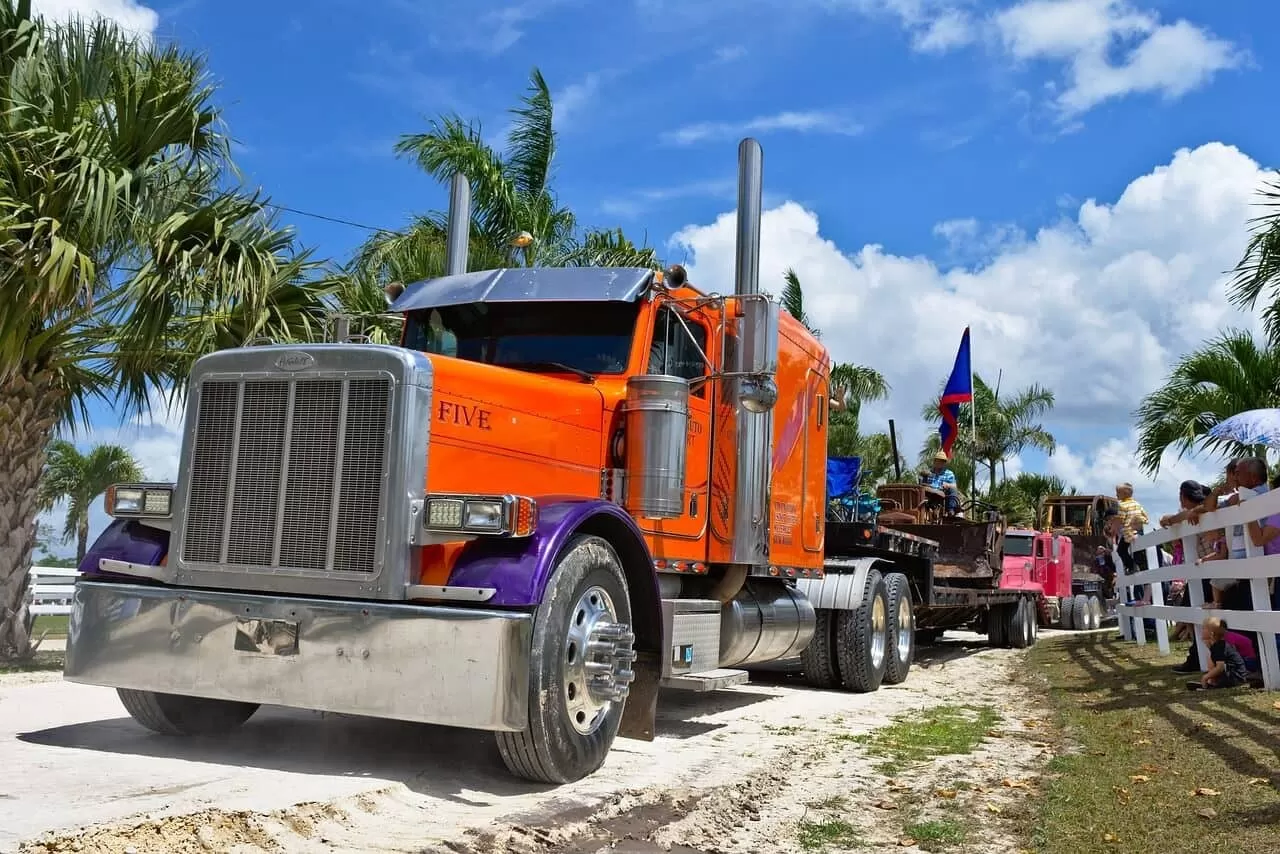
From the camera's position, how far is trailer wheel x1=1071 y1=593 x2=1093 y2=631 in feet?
75.6

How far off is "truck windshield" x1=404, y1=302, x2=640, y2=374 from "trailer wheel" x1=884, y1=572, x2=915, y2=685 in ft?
17.6

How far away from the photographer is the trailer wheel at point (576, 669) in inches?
208

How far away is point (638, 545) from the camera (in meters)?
6.27

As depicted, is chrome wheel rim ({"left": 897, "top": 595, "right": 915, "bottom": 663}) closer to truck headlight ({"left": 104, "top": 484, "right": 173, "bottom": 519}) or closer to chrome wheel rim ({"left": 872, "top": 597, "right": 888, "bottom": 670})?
chrome wheel rim ({"left": 872, "top": 597, "right": 888, "bottom": 670})

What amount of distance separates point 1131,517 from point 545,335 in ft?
38.6

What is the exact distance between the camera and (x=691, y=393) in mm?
7520

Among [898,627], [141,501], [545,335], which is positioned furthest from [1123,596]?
[141,501]

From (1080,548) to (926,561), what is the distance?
15.8 meters

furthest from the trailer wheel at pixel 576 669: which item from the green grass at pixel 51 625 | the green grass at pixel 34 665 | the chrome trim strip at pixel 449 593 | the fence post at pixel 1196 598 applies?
the green grass at pixel 51 625

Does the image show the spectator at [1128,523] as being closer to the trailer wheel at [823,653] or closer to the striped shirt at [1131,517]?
the striped shirt at [1131,517]

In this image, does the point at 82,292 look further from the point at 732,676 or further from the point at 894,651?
the point at 894,651

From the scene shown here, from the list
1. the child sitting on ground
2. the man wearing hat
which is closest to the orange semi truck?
the child sitting on ground

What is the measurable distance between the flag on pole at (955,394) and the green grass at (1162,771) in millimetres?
10803

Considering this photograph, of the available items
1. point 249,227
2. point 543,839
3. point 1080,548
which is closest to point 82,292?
point 249,227
